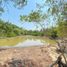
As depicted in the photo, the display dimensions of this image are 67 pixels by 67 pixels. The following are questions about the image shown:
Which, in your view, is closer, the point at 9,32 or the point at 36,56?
the point at 36,56

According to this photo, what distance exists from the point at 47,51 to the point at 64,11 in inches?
442

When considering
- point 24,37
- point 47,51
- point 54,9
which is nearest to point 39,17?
point 54,9

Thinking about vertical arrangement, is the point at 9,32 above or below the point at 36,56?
above

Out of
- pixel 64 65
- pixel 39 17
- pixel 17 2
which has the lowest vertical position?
pixel 64 65

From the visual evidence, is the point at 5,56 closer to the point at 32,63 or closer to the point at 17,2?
the point at 32,63

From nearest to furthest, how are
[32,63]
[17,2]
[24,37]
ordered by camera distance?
1. [17,2]
2. [32,63]
3. [24,37]

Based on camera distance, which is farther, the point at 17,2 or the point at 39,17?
the point at 39,17

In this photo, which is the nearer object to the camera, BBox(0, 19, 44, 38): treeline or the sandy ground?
BBox(0, 19, 44, 38): treeline

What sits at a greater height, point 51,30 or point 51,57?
point 51,30

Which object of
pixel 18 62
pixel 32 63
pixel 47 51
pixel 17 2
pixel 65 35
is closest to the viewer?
pixel 17 2

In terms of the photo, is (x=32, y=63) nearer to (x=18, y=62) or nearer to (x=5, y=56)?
(x=18, y=62)

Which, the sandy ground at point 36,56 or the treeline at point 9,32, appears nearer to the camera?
the treeline at point 9,32

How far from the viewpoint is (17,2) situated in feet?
18.4

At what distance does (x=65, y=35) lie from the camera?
7574mm
